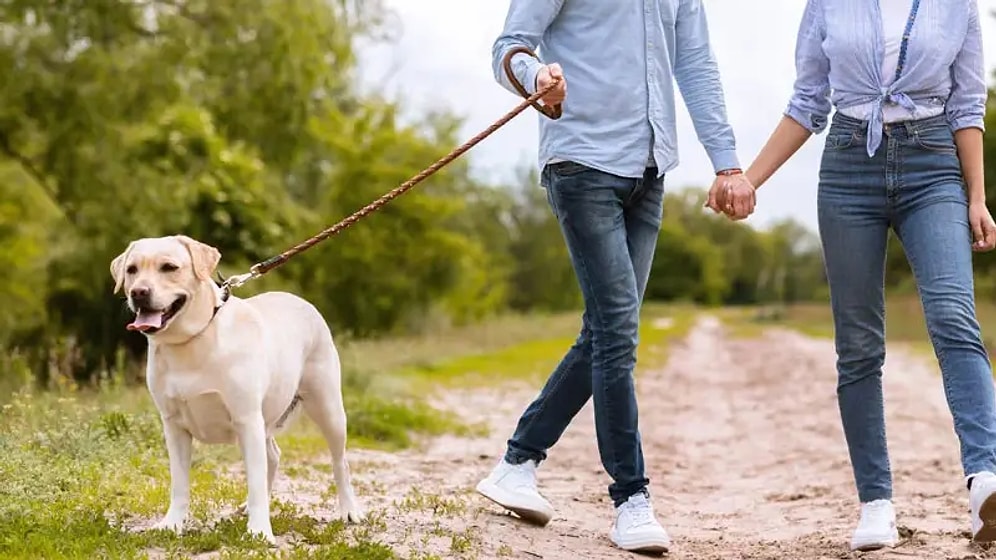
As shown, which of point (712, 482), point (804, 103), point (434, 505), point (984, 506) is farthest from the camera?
point (712, 482)

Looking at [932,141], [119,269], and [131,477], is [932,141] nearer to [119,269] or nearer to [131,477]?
[119,269]

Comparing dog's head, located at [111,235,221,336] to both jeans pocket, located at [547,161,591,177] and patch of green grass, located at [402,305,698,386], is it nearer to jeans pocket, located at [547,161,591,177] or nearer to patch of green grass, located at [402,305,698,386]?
jeans pocket, located at [547,161,591,177]

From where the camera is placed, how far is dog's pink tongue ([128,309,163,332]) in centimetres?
469

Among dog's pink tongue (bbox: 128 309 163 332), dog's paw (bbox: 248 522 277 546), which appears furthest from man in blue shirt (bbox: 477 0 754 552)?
dog's pink tongue (bbox: 128 309 163 332)

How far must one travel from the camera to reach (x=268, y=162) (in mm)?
18078

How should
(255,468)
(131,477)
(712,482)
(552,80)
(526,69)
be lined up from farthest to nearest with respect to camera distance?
(712,482)
(131,477)
(526,69)
(552,80)
(255,468)

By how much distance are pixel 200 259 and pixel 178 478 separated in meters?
0.88

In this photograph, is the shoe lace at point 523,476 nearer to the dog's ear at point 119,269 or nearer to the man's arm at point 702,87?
the man's arm at point 702,87

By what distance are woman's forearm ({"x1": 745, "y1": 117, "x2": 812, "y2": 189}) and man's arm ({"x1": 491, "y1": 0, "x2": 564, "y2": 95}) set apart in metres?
1.08

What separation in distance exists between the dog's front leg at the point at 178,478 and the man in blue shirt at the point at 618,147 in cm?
167

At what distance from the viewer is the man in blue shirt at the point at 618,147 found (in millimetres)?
5227

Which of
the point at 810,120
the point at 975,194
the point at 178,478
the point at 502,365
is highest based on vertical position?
the point at 810,120

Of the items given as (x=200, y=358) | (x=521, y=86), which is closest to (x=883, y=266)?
(x=521, y=86)

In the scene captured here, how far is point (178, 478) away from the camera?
5.07 metres
